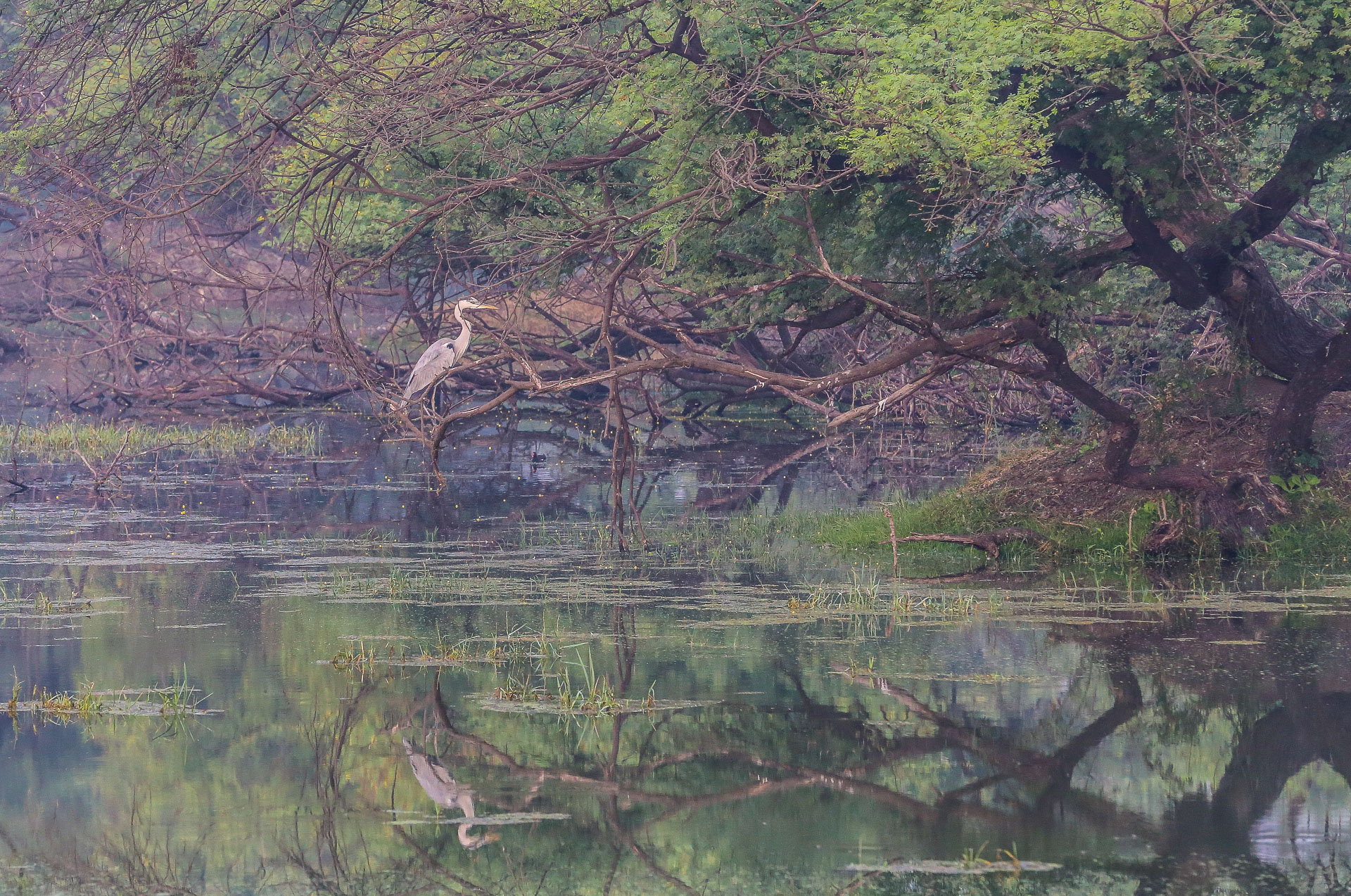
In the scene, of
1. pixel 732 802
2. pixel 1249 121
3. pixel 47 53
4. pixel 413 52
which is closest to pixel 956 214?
pixel 1249 121

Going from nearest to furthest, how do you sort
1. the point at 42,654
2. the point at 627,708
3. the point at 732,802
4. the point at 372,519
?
the point at 732,802 < the point at 627,708 < the point at 42,654 < the point at 372,519

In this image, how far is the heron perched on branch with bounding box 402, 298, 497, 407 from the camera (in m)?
15.0

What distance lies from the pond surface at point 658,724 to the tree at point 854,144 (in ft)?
5.71

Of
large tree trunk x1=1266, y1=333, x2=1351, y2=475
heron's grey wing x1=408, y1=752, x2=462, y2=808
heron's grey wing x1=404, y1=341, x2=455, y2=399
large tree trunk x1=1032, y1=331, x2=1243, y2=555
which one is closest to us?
A: heron's grey wing x1=408, y1=752, x2=462, y2=808

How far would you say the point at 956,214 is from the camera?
38.7 feet

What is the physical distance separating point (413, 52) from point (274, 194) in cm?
453

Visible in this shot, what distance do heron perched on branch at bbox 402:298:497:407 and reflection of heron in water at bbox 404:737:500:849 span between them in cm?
785

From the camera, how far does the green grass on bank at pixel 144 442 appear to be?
21.9 metres

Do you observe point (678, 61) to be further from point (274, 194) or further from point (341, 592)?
point (274, 194)

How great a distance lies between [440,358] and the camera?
52.4 ft

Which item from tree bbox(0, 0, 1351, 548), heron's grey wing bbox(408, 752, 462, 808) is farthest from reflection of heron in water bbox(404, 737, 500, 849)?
tree bbox(0, 0, 1351, 548)

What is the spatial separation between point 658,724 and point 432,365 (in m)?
8.97

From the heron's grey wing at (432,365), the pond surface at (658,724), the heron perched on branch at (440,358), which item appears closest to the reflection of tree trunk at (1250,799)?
the pond surface at (658,724)

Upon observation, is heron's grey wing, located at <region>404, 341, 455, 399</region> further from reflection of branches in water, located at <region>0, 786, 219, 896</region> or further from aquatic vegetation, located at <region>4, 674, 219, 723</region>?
reflection of branches in water, located at <region>0, 786, 219, 896</region>
